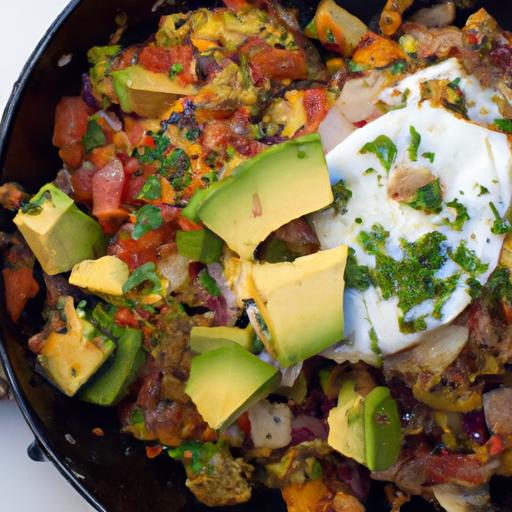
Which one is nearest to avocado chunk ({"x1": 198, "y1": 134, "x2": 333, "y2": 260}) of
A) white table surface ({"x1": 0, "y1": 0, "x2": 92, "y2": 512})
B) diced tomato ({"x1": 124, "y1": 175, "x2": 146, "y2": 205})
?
diced tomato ({"x1": 124, "y1": 175, "x2": 146, "y2": 205})

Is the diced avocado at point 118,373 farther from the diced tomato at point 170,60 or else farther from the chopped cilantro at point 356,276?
the diced tomato at point 170,60

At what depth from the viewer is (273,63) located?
2.59m

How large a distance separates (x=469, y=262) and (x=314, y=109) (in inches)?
25.3

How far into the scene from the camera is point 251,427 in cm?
262

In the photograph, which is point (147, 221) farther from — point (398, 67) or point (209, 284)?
point (398, 67)

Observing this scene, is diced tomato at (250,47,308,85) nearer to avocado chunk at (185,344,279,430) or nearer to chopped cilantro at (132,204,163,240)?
chopped cilantro at (132,204,163,240)

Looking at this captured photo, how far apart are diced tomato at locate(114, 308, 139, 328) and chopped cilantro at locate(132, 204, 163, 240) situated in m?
0.23

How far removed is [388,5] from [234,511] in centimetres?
172

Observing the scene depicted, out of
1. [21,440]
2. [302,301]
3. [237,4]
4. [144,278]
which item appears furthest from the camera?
[21,440]

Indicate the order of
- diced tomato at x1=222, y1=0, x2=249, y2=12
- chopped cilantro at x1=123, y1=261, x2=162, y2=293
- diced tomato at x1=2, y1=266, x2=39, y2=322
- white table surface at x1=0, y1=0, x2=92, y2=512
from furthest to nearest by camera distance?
white table surface at x1=0, y1=0, x2=92, y2=512
diced tomato at x1=222, y1=0, x2=249, y2=12
diced tomato at x1=2, y1=266, x2=39, y2=322
chopped cilantro at x1=123, y1=261, x2=162, y2=293

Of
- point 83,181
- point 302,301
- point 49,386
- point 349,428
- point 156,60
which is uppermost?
point 156,60

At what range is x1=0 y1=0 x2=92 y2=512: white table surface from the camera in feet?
A: 9.55

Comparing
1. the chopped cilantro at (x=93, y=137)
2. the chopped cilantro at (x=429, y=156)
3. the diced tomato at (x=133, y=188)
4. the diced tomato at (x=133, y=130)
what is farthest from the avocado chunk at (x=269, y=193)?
the chopped cilantro at (x=93, y=137)

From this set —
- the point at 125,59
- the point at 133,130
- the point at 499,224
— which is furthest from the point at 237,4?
the point at 499,224
